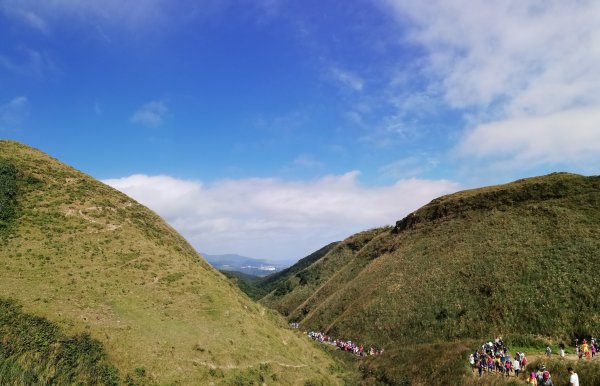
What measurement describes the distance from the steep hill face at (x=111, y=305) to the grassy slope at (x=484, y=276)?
16579 mm

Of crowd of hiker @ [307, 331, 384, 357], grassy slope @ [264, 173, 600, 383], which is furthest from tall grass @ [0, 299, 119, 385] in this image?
crowd of hiker @ [307, 331, 384, 357]

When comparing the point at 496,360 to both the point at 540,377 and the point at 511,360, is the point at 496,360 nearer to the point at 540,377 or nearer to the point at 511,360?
the point at 511,360

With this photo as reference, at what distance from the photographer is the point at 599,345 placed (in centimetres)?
3566

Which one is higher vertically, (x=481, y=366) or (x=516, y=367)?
(x=516, y=367)

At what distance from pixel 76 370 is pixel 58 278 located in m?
13.1

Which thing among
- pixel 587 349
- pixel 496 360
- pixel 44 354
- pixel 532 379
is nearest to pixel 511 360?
pixel 496 360

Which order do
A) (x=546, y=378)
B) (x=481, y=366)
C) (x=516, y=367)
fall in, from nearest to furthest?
(x=546, y=378)
(x=516, y=367)
(x=481, y=366)

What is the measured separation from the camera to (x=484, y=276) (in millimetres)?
55625

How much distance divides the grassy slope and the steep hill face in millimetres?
16579

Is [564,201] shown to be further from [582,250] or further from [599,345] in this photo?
[599,345]

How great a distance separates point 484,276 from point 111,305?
49299mm

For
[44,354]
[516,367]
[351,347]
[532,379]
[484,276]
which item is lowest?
→ [351,347]

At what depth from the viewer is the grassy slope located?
4450 centimetres

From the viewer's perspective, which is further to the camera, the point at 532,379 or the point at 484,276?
the point at 484,276
